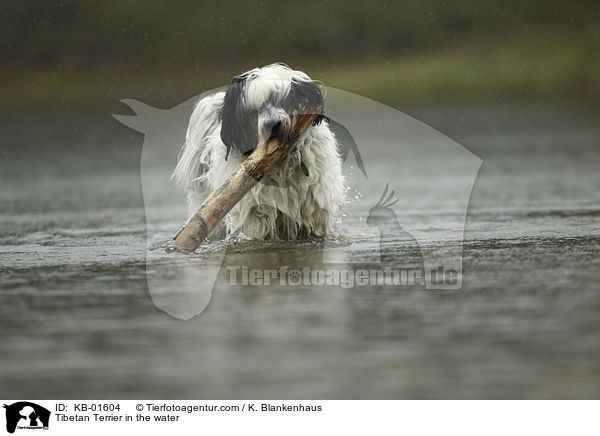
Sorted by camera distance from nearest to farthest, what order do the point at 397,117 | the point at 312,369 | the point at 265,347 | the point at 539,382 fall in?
the point at 539,382
the point at 312,369
the point at 265,347
the point at 397,117

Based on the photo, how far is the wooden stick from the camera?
149 inches

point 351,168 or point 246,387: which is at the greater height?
point 351,168

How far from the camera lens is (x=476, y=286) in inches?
127

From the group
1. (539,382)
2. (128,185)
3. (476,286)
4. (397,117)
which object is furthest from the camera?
(397,117)

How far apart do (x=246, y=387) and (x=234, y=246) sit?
178cm

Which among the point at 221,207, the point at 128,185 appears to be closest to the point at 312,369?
the point at 221,207

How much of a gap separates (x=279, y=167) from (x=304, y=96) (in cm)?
35

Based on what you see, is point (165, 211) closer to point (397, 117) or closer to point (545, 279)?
point (545, 279)

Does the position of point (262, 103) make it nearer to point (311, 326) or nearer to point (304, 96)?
point (304, 96)

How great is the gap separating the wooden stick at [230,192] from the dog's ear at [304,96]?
0.04 meters

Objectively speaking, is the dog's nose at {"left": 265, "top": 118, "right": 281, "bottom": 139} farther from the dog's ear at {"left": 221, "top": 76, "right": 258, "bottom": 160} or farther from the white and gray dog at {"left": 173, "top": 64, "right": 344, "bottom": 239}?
the dog's ear at {"left": 221, "top": 76, "right": 258, "bottom": 160}

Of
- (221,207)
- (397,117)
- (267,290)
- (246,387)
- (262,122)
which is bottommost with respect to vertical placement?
(246,387)

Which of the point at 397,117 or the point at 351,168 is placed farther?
the point at 397,117
